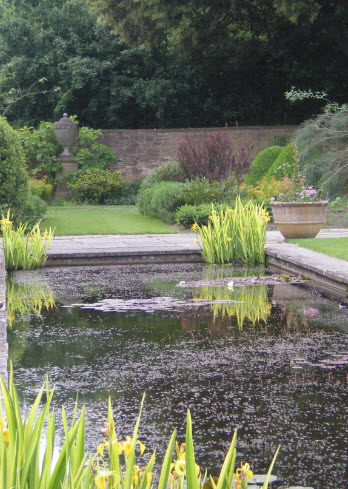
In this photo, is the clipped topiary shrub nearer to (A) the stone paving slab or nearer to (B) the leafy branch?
(A) the stone paving slab

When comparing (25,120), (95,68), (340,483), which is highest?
(95,68)

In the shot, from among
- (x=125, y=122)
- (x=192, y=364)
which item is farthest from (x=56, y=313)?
(x=125, y=122)

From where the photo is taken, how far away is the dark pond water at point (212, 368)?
3359 millimetres

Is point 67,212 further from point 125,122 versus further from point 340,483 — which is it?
point 340,483

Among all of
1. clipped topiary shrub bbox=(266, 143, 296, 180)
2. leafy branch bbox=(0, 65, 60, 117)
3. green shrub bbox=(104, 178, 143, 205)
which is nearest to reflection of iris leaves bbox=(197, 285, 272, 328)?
clipped topiary shrub bbox=(266, 143, 296, 180)

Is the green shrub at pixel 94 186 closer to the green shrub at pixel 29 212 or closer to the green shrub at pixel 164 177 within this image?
the green shrub at pixel 164 177

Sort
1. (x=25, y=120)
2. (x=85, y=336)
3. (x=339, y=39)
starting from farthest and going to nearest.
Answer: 1. (x=25, y=120)
2. (x=339, y=39)
3. (x=85, y=336)

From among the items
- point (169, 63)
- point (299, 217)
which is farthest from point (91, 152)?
point (299, 217)

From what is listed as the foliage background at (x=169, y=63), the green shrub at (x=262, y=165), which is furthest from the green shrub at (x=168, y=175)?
the foliage background at (x=169, y=63)

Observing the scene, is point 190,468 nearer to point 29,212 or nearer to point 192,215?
point 29,212

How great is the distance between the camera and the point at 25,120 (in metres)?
23.8

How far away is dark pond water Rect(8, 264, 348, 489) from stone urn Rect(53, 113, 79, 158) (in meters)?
13.6

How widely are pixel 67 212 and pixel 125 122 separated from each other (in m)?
8.30

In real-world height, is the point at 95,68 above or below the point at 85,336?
above
